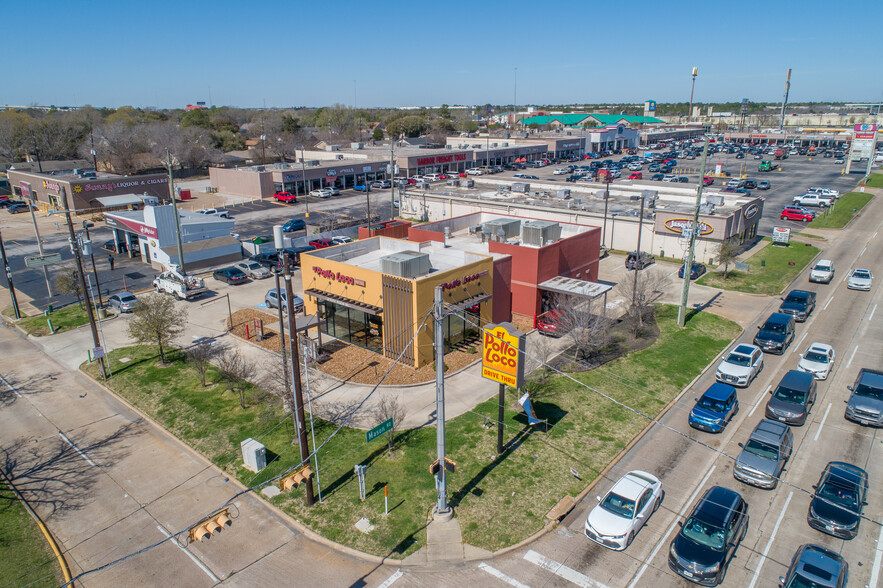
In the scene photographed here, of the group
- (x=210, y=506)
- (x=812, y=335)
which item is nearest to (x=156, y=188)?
(x=210, y=506)

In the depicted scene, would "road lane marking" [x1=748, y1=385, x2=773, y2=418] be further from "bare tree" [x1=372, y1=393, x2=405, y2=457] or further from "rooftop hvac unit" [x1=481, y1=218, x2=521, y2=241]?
"rooftop hvac unit" [x1=481, y1=218, x2=521, y2=241]

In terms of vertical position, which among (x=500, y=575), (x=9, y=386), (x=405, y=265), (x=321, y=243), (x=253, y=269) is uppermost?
(x=405, y=265)

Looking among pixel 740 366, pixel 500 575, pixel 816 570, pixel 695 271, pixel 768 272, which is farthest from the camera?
pixel 768 272

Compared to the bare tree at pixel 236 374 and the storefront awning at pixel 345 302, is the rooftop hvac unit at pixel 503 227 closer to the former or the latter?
the storefront awning at pixel 345 302

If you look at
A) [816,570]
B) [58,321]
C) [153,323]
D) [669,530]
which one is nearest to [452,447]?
[669,530]

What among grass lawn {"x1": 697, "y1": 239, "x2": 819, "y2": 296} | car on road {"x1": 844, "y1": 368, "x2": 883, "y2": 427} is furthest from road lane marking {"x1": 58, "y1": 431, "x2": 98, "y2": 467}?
grass lawn {"x1": 697, "y1": 239, "x2": 819, "y2": 296}

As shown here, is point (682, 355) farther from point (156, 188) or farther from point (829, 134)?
point (829, 134)

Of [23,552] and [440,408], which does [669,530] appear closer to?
[440,408]
